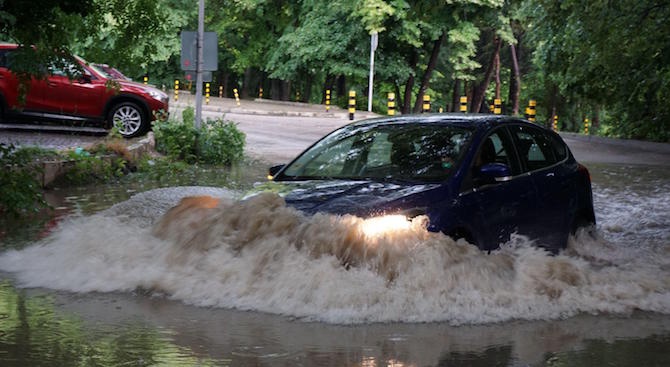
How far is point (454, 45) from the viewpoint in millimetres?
51594

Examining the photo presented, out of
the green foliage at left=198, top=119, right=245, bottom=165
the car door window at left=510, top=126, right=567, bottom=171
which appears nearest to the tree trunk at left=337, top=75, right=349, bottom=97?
the green foliage at left=198, top=119, right=245, bottom=165

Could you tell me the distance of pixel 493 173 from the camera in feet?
26.0

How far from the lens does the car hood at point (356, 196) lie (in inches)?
286

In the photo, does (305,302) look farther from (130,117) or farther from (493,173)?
(130,117)

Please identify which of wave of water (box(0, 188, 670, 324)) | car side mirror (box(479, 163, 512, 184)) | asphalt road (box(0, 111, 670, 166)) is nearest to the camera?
wave of water (box(0, 188, 670, 324))

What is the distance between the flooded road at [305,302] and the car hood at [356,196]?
14cm

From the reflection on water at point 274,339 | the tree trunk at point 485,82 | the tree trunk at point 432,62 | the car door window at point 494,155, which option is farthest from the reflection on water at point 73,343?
the tree trunk at point 485,82

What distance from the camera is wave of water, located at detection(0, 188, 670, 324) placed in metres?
7.00

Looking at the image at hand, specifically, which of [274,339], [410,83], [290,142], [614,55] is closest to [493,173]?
[274,339]

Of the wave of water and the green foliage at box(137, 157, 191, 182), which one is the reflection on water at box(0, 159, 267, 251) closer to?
the green foliage at box(137, 157, 191, 182)

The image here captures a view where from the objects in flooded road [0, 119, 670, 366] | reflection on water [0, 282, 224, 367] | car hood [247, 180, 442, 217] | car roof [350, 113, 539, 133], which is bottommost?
reflection on water [0, 282, 224, 367]

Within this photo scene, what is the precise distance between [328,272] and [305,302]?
27cm

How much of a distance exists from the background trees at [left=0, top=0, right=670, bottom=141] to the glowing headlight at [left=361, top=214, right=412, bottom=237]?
3.29m

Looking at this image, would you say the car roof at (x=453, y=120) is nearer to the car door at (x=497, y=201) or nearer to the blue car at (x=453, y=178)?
the blue car at (x=453, y=178)
